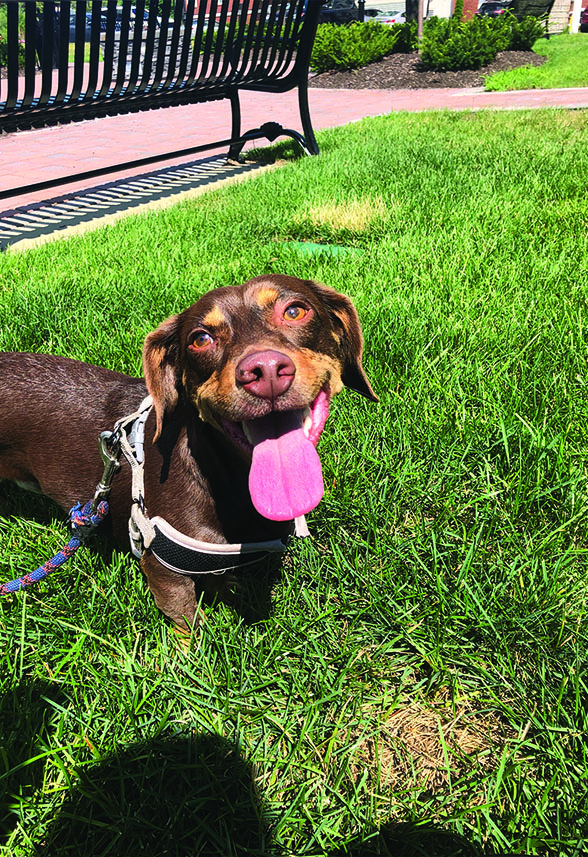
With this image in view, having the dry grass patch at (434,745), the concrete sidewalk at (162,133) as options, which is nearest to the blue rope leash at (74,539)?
the dry grass patch at (434,745)

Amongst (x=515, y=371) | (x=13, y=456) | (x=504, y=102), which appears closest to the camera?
(x=13, y=456)

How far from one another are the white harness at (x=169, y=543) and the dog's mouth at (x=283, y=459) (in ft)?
0.86

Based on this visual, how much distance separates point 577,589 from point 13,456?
2040 millimetres

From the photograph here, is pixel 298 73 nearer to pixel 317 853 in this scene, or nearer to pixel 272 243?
pixel 272 243

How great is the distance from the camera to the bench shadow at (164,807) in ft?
4.72

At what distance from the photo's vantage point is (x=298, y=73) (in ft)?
25.0

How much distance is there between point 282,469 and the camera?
1655 mm

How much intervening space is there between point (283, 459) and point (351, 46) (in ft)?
65.3

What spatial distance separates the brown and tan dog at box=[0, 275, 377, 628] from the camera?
164 cm

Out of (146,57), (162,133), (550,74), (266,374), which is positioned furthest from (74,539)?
(550,74)

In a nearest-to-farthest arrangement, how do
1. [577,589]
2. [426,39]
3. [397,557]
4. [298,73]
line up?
1. [577,589]
2. [397,557]
3. [298,73]
4. [426,39]

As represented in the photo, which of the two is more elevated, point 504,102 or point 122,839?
point 504,102

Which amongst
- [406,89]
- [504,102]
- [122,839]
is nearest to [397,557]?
[122,839]

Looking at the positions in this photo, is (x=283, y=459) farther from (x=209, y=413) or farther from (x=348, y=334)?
(x=348, y=334)
